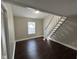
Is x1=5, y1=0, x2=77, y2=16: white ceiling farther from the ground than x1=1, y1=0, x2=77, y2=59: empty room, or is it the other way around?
x1=5, y1=0, x2=77, y2=16: white ceiling

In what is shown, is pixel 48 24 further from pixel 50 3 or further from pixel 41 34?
pixel 50 3

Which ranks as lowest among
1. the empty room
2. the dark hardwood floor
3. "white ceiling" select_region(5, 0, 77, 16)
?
the dark hardwood floor

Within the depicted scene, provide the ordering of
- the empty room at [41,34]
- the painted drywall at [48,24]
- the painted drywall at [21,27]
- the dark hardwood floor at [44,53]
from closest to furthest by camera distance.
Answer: the dark hardwood floor at [44,53] → the empty room at [41,34] → the painted drywall at [21,27] → the painted drywall at [48,24]

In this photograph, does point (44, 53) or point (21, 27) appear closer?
point (44, 53)

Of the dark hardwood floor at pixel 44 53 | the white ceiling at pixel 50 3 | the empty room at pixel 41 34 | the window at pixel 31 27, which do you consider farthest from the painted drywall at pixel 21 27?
the white ceiling at pixel 50 3

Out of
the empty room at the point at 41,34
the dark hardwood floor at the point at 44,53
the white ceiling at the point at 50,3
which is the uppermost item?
the white ceiling at the point at 50,3

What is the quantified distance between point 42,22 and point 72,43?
17.3ft

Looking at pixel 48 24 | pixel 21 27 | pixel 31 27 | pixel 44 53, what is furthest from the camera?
pixel 31 27

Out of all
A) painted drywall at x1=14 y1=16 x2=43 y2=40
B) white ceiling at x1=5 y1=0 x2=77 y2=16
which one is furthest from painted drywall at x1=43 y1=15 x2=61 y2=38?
white ceiling at x1=5 y1=0 x2=77 y2=16

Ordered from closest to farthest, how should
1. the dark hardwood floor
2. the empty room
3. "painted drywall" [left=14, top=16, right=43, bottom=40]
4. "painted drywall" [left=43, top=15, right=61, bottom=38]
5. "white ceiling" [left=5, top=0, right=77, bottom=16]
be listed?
"white ceiling" [left=5, top=0, right=77, bottom=16] < the dark hardwood floor < the empty room < "painted drywall" [left=14, top=16, right=43, bottom=40] < "painted drywall" [left=43, top=15, right=61, bottom=38]

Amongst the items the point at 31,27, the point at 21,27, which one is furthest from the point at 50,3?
the point at 31,27

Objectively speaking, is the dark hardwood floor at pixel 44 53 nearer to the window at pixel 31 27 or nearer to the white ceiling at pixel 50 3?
the white ceiling at pixel 50 3

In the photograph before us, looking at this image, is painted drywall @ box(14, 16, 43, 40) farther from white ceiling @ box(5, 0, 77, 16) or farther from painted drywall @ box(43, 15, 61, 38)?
white ceiling @ box(5, 0, 77, 16)

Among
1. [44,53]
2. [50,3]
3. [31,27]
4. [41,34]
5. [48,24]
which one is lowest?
[44,53]
